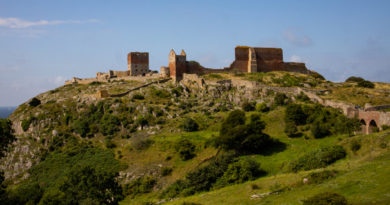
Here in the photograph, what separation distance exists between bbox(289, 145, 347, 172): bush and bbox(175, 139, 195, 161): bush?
13738 mm

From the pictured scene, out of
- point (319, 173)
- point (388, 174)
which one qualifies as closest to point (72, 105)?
point (319, 173)

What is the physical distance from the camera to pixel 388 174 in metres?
24.6

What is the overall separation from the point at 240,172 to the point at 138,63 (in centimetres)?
4799

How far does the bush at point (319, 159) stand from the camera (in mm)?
34344

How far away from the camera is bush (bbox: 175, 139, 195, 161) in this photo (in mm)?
45812

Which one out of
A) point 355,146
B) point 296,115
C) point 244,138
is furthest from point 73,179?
point 296,115

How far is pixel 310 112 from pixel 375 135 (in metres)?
13.0

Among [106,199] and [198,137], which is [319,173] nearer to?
[106,199]

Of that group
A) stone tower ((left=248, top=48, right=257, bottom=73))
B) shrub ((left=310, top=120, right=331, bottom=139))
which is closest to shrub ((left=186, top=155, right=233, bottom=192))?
shrub ((left=310, top=120, right=331, bottom=139))

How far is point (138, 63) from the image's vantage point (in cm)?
8050

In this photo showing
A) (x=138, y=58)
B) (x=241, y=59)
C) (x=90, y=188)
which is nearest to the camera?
(x=90, y=188)

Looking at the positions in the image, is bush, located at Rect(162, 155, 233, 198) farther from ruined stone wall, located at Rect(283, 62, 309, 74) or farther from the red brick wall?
the red brick wall

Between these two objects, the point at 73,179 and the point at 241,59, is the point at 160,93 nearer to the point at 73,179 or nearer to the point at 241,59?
the point at 241,59

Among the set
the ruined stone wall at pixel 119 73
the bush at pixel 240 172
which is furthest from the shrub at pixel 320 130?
the ruined stone wall at pixel 119 73
